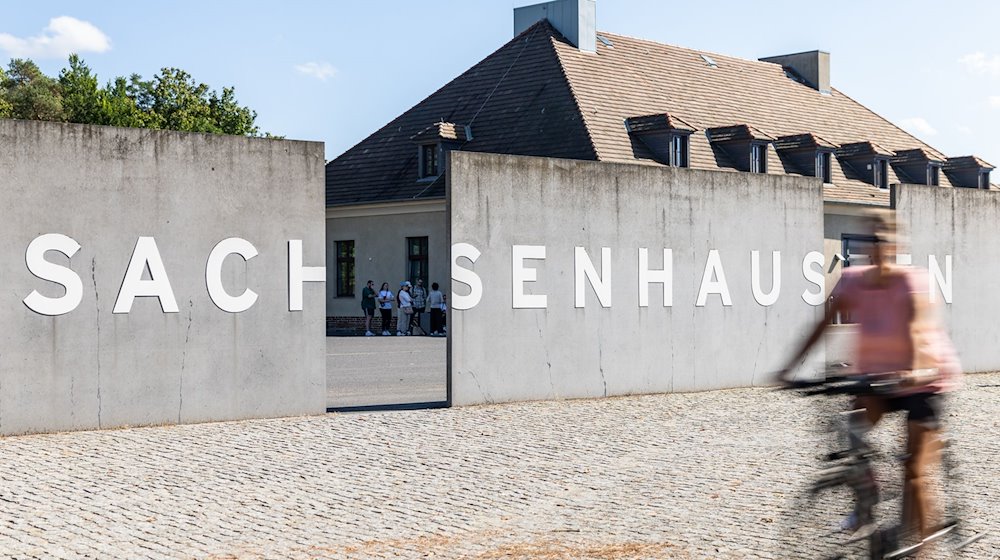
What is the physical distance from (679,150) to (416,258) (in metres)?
8.94

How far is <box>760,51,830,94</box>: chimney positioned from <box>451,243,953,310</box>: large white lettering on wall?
3384 centimetres

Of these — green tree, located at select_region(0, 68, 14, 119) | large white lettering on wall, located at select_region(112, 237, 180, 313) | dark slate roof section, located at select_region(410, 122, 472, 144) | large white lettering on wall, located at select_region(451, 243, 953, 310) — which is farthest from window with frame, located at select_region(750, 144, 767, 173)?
green tree, located at select_region(0, 68, 14, 119)

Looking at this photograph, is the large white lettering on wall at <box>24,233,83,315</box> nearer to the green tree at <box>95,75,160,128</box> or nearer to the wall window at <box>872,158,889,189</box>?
the wall window at <box>872,158,889,189</box>

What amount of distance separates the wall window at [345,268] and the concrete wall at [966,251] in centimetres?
2418

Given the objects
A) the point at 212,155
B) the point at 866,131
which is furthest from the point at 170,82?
the point at 212,155

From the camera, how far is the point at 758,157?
4228 cm

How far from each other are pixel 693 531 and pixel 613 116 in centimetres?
3233

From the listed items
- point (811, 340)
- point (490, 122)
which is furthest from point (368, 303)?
point (811, 340)

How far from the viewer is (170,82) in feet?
204

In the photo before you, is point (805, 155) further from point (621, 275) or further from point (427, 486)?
point (427, 486)

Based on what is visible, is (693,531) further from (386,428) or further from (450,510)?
(386,428)

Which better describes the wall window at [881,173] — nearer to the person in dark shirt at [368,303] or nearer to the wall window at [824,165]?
the wall window at [824,165]

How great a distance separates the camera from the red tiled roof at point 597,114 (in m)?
38.6

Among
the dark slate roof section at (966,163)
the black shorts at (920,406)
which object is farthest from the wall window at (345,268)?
the black shorts at (920,406)
